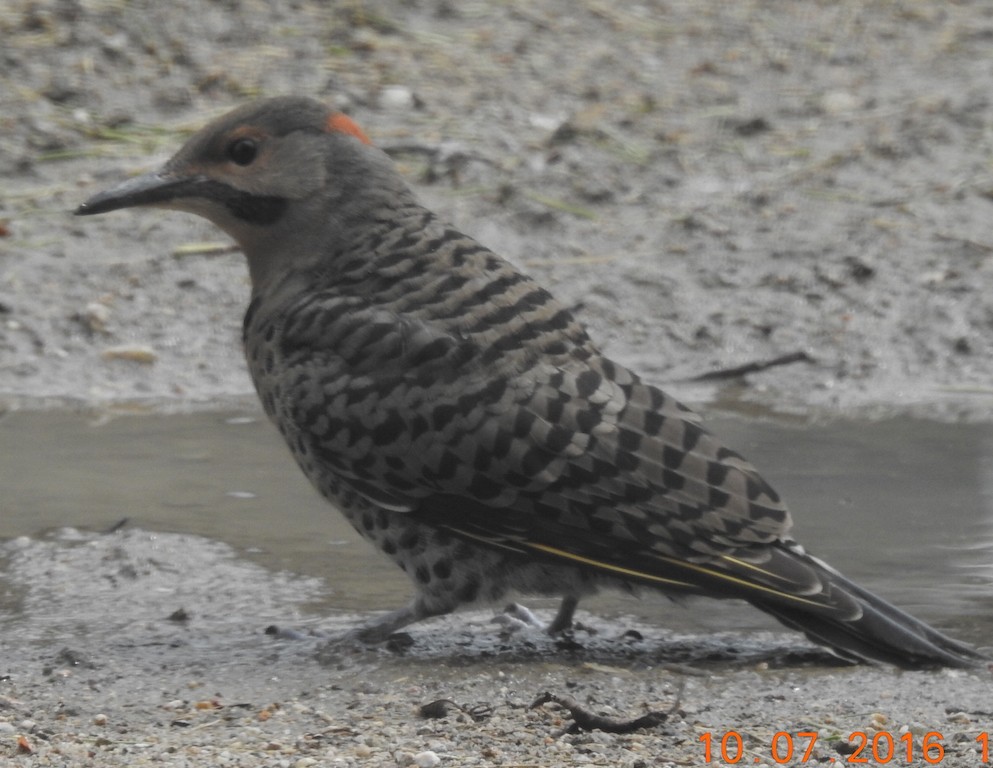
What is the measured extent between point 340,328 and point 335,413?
26cm

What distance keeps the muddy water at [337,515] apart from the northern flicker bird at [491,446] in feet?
1.52

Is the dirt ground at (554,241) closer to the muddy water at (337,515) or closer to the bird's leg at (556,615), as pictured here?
the bird's leg at (556,615)

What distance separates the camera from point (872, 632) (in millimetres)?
4832

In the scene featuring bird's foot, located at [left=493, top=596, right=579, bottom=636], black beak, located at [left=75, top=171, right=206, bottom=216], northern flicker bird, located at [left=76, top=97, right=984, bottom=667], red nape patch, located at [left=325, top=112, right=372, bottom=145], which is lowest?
bird's foot, located at [left=493, top=596, right=579, bottom=636]

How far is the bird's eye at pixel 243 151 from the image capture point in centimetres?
571

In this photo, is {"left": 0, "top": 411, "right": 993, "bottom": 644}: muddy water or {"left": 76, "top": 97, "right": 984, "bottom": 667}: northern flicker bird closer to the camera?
{"left": 76, "top": 97, "right": 984, "bottom": 667}: northern flicker bird

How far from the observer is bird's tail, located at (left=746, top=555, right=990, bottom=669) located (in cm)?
482

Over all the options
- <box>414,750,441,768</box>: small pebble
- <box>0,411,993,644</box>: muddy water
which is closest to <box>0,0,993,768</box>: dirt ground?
<box>414,750,441,768</box>: small pebble

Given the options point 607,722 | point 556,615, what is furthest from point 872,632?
point 556,615

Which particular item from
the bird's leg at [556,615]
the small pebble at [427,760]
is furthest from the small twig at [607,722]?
the bird's leg at [556,615]

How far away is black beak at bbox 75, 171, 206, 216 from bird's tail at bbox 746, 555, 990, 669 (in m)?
2.12

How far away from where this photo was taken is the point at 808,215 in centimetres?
949
